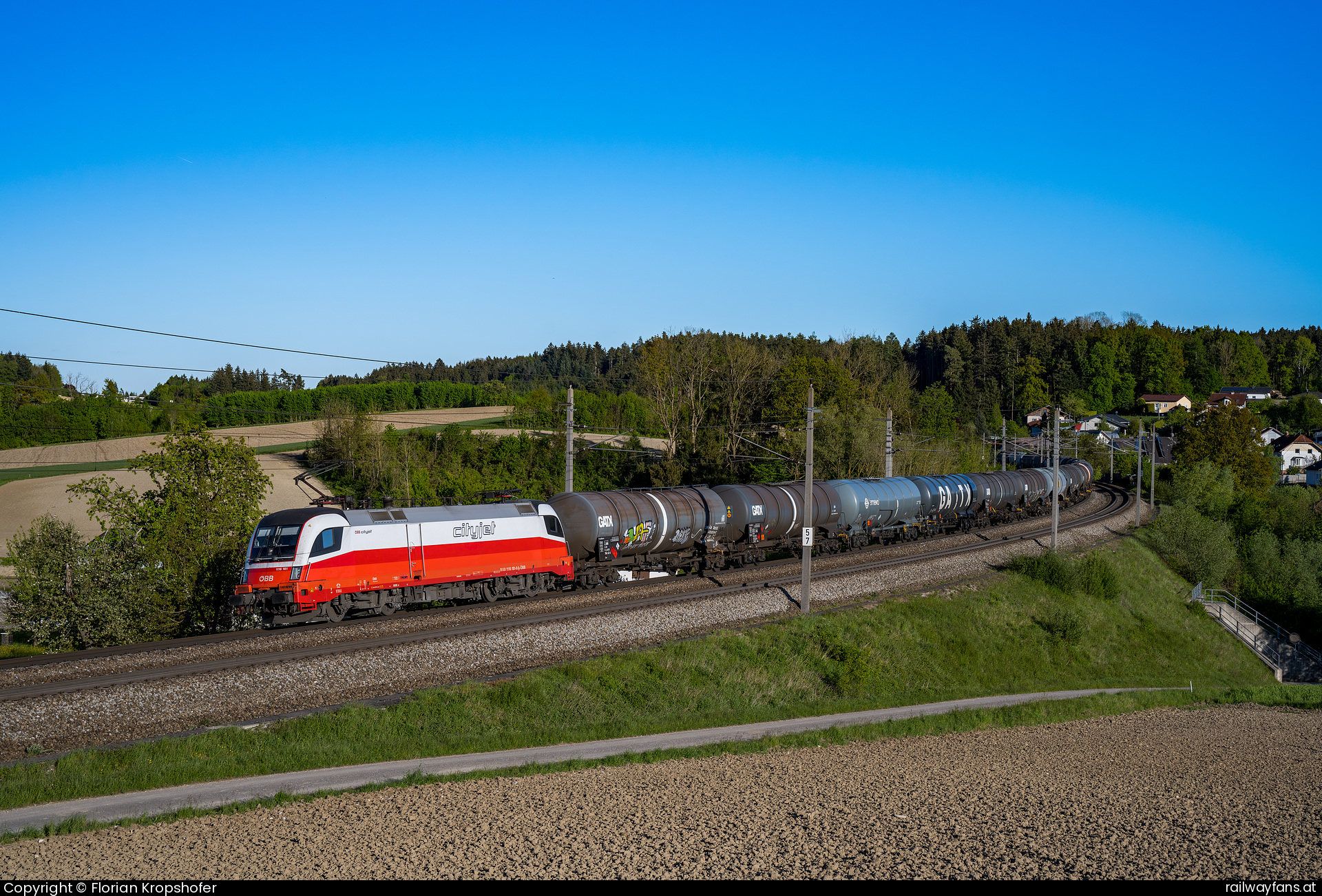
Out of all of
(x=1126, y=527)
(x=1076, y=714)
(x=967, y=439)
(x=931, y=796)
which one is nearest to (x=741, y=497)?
(x=1076, y=714)

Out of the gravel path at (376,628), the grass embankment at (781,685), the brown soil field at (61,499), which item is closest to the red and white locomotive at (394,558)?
the gravel path at (376,628)

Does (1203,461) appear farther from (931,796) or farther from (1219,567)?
(931,796)

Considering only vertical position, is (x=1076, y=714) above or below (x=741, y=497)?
below

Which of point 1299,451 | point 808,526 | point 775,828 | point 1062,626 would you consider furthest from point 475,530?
point 1299,451

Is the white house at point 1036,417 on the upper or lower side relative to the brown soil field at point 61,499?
upper

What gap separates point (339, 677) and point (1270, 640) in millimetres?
50532

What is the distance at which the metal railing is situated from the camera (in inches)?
1812

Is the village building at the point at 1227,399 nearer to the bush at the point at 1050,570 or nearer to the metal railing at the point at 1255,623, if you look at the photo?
the metal railing at the point at 1255,623

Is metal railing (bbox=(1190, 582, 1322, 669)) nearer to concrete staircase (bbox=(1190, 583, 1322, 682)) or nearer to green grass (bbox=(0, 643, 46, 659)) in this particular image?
concrete staircase (bbox=(1190, 583, 1322, 682))

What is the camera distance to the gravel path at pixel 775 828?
9.12 meters

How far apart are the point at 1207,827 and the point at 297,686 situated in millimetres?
17119

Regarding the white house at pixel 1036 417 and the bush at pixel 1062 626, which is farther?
the white house at pixel 1036 417

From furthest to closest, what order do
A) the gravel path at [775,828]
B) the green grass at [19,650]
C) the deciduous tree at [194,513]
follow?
the green grass at [19,650]
the deciduous tree at [194,513]
the gravel path at [775,828]

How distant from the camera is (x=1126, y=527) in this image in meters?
63.5
